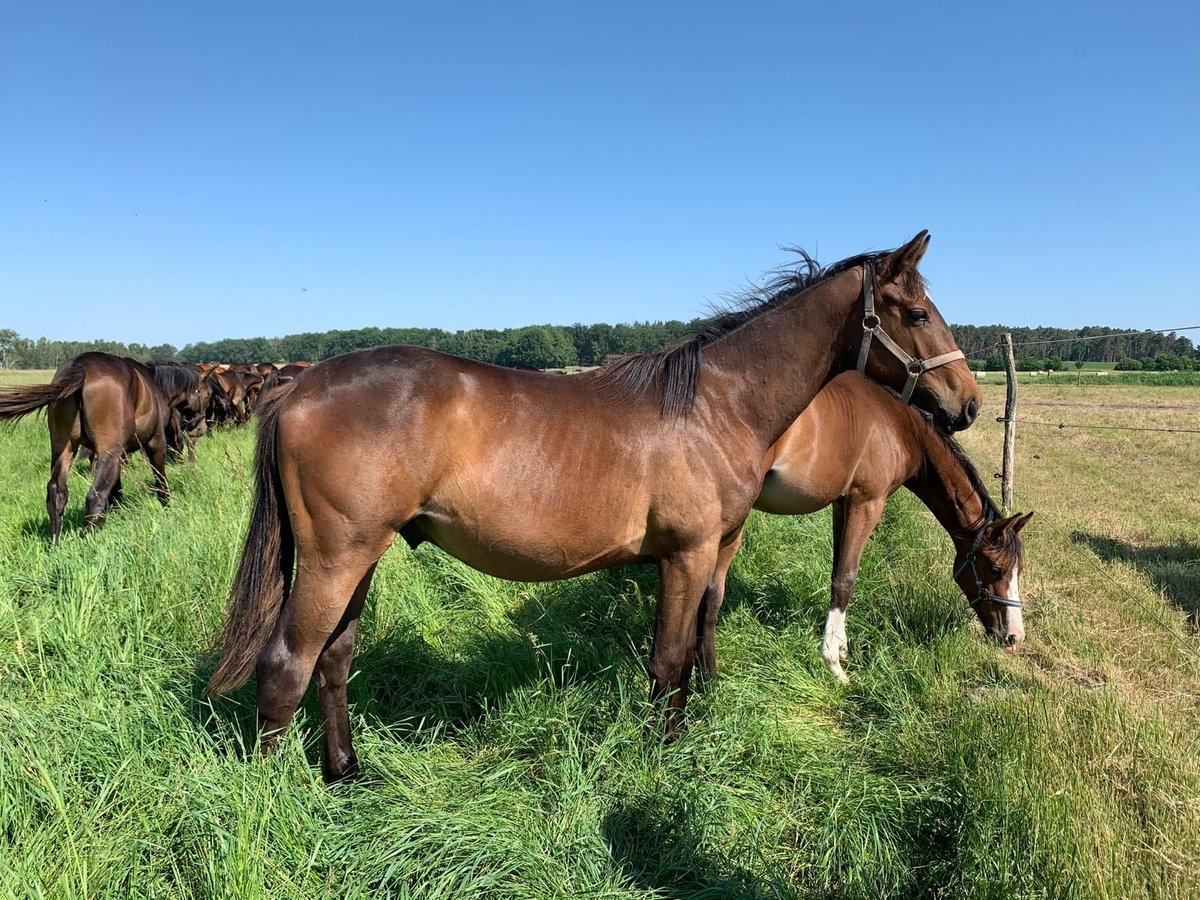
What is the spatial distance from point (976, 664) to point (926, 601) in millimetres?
714

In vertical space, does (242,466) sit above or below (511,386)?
below

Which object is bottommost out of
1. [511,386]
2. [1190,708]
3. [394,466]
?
[1190,708]

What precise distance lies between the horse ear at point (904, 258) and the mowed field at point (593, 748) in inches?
79.2

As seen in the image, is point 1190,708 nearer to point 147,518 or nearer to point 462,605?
point 462,605

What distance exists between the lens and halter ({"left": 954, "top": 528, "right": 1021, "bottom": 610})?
4.10 meters

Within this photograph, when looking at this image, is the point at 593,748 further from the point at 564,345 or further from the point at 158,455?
the point at 564,345

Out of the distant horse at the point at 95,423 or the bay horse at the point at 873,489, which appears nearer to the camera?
the bay horse at the point at 873,489

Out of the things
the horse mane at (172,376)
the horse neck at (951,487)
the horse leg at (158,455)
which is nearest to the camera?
the horse neck at (951,487)

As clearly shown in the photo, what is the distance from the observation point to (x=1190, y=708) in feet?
10.2

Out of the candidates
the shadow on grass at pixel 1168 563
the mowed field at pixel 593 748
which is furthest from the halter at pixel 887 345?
the shadow on grass at pixel 1168 563

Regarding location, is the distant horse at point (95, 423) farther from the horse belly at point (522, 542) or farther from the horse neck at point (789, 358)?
the horse neck at point (789, 358)

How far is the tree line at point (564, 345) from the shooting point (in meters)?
7.68

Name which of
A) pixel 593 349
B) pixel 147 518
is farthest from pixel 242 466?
pixel 593 349

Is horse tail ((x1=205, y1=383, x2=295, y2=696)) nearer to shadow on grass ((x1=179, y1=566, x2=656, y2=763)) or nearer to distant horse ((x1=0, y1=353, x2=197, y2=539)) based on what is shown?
shadow on grass ((x1=179, y1=566, x2=656, y2=763))
